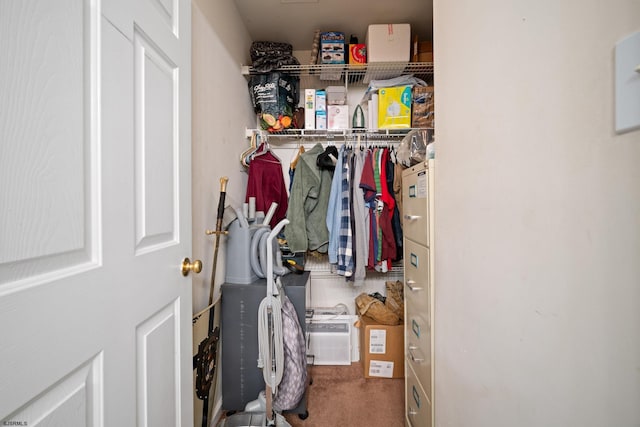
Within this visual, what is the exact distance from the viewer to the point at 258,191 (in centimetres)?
192

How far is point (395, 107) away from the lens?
6.27ft

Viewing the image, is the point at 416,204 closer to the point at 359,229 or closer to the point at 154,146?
the point at 359,229

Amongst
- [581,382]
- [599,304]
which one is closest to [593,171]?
[599,304]

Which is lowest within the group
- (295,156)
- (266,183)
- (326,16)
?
(266,183)

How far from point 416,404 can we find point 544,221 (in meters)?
1.16

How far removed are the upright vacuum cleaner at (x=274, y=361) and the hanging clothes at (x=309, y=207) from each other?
1.50 ft

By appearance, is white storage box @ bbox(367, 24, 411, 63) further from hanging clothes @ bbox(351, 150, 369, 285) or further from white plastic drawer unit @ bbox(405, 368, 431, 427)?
white plastic drawer unit @ bbox(405, 368, 431, 427)

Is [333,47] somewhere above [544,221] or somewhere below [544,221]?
Answer: above

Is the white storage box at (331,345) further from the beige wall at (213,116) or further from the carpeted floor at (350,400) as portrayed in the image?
the beige wall at (213,116)

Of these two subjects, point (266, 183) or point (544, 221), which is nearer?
point (544, 221)

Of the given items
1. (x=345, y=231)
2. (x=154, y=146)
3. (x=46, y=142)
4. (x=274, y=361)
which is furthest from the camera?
(x=345, y=231)

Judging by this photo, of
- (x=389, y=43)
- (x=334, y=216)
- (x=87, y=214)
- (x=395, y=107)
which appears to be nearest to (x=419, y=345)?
(x=334, y=216)

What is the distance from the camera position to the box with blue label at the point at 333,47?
6.29ft

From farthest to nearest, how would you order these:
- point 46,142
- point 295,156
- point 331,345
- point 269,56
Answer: point 295,156
point 331,345
point 269,56
point 46,142
